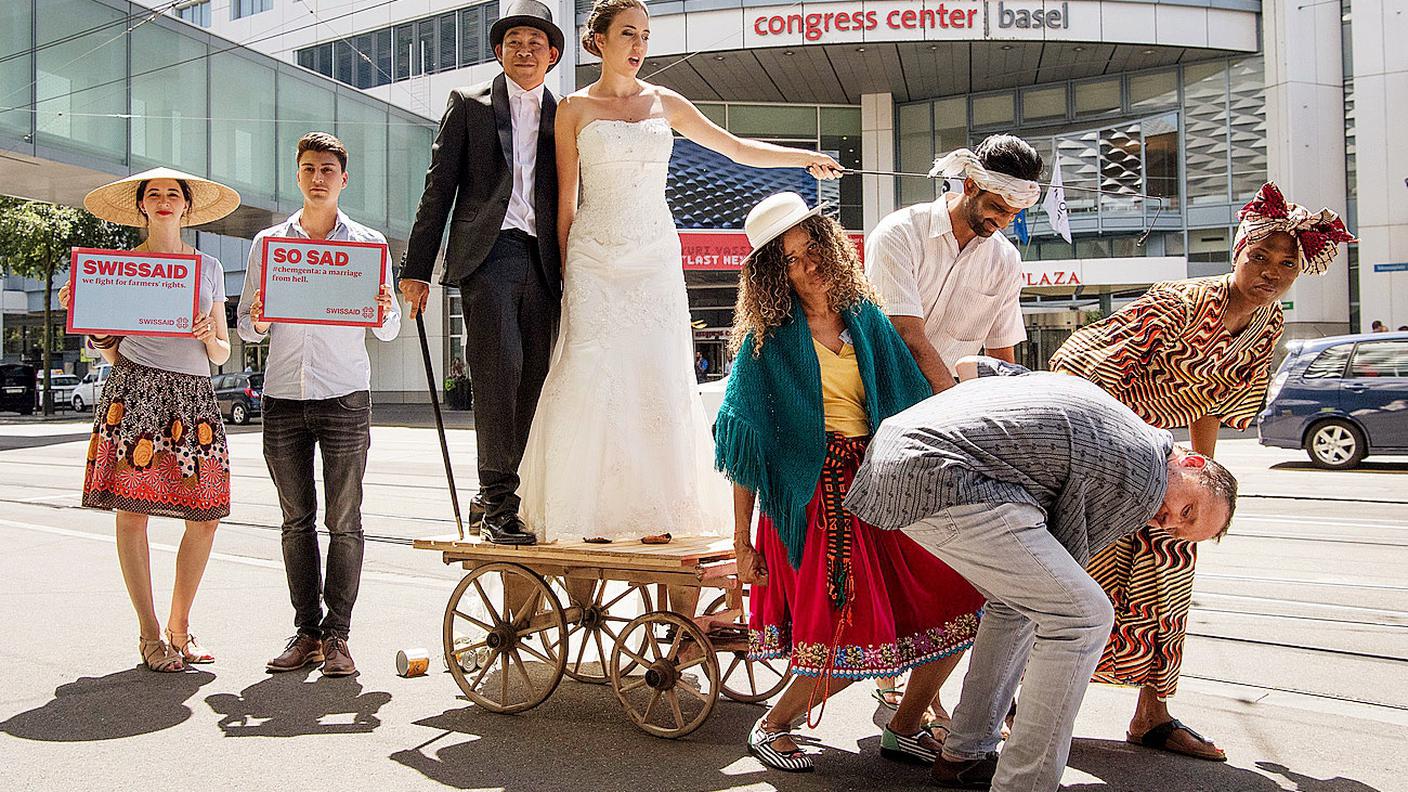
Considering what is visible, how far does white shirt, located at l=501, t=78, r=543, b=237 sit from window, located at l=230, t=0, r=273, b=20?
39779 mm

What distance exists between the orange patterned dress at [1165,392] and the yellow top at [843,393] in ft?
2.74

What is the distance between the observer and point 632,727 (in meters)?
4.57

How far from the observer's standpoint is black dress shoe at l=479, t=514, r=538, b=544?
469cm

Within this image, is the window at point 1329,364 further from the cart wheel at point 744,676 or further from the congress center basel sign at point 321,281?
the congress center basel sign at point 321,281

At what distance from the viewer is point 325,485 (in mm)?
5473

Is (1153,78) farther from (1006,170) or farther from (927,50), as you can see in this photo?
(1006,170)

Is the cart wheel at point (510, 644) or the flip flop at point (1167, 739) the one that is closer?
the flip flop at point (1167, 739)

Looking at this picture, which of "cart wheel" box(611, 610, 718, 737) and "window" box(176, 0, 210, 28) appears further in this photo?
"window" box(176, 0, 210, 28)

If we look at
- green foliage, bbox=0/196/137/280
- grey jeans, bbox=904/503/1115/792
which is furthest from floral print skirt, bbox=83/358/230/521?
green foliage, bbox=0/196/137/280

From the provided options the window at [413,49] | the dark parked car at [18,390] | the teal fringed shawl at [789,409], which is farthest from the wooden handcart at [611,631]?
the dark parked car at [18,390]

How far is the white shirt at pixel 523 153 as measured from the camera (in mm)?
4977

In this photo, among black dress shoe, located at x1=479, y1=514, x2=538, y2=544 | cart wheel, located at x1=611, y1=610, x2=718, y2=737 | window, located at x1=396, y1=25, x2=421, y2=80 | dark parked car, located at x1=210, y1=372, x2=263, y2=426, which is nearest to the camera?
cart wheel, located at x1=611, y1=610, x2=718, y2=737

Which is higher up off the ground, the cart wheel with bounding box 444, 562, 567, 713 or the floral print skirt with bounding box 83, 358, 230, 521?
the floral print skirt with bounding box 83, 358, 230, 521

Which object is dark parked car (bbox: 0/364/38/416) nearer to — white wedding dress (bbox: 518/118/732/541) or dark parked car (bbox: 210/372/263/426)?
dark parked car (bbox: 210/372/263/426)
